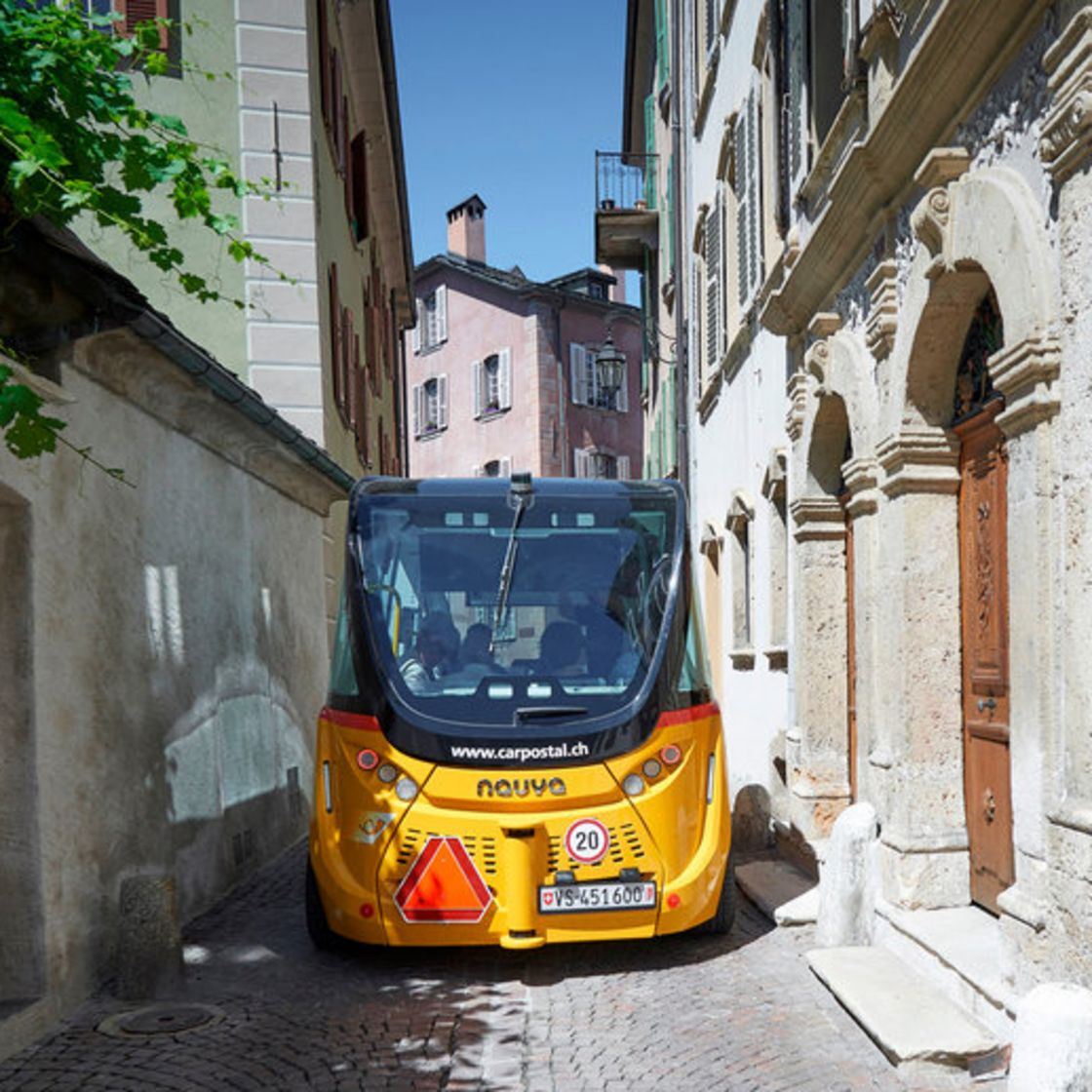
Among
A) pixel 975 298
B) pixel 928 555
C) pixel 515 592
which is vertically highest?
pixel 975 298

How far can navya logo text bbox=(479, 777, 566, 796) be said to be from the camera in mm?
5996

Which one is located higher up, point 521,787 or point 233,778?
point 521,787

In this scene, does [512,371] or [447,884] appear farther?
[512,371]

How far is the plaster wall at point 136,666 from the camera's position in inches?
208

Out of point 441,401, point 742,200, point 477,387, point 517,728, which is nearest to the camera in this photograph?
point 517,728

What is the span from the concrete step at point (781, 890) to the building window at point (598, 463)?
24961 millimetres

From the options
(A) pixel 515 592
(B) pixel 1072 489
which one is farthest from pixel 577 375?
(B) pixel 1072 489

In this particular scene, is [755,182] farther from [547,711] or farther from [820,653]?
[547,711]

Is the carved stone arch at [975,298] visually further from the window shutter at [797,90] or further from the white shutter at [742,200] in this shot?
the white shutter at [742,200]

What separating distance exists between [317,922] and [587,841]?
160 cm

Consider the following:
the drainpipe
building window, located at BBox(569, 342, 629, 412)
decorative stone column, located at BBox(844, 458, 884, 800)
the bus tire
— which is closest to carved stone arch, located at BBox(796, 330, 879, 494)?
decorative stone column, located at BBox(844, 458, 884, 800)

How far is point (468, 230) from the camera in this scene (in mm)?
37281

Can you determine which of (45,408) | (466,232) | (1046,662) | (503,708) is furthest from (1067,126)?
(466,232)

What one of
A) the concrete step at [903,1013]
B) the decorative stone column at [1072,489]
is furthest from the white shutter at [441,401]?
the decorative stone column at [1072,489]
